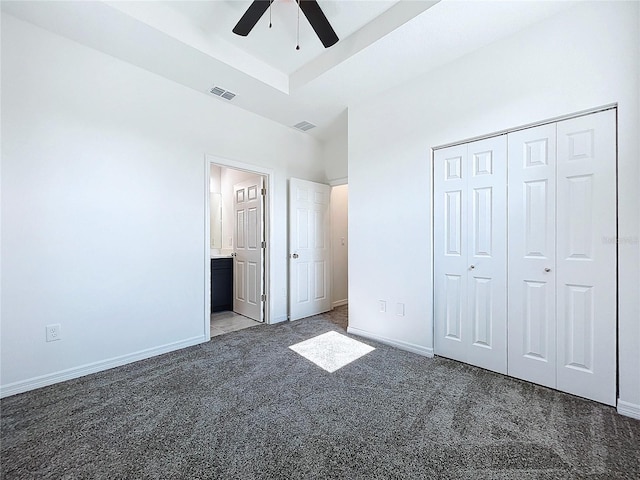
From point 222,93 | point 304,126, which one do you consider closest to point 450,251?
point 304,126

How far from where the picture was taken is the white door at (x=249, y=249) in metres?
3.91

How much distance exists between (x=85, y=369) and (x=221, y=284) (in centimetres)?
217

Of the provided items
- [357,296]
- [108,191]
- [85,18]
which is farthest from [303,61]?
[357,296]

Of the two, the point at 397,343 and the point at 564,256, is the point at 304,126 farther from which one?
the point at 564,256

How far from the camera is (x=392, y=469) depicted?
1395 mm

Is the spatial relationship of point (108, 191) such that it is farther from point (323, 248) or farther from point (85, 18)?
point (323, 248)

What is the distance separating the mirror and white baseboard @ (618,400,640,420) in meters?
4.99

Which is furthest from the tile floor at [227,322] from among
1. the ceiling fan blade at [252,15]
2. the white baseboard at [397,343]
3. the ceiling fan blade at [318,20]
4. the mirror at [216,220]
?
the ceiling fan blade at [318,20]

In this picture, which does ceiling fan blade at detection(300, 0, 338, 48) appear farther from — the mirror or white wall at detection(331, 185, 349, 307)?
the mirror

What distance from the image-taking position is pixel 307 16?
199 cm

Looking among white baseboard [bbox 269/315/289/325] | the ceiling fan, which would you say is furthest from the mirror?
the ceiling fan

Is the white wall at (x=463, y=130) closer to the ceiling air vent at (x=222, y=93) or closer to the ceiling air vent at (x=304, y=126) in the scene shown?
the ceiling air vent at (x=304, y=126)

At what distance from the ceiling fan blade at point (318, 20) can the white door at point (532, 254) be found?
1630mm

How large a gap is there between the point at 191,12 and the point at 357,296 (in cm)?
309
